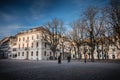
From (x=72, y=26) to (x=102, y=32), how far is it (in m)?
15.6

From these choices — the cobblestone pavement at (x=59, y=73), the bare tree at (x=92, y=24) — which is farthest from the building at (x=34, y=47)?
the cobblestone pavement at (x=59, y=73)

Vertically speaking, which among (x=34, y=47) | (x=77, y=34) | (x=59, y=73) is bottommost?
(x=59, y=73)

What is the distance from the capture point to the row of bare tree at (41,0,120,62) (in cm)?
3422

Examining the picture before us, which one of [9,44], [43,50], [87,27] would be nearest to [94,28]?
[87,27]

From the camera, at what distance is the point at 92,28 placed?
40.0m

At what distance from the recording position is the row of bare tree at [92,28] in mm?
34219

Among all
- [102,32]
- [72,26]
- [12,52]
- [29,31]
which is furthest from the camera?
[12,52]

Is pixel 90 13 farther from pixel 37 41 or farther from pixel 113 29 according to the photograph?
pixel 37 41

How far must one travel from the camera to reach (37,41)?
216 ft

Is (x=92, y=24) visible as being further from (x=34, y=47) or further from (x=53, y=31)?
(x=34, y=47)

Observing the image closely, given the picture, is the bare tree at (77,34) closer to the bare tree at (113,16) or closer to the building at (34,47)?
the building at (34,47)

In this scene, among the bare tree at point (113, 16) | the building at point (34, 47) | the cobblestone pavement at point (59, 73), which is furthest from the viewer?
the building at point (34, 47)

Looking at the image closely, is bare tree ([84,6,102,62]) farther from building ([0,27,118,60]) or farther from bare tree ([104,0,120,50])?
building ([0,27,118,60])

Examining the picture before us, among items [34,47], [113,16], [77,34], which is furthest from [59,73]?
[34,47]
